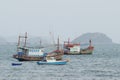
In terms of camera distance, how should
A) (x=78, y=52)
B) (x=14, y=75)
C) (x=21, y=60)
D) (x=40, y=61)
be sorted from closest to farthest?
1. (x=14, y=75)
2. (x=40, y=61)
3. (x=21, y=60)
4. (x=78, y=52)

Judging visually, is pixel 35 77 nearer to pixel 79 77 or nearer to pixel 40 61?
pixel 79 77

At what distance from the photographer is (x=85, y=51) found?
178875 mm

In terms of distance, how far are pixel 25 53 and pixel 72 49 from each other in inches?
2154

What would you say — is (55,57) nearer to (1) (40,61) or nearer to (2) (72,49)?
(1) (40,61)

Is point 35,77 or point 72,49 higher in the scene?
point 72,49

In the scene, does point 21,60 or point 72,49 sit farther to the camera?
point 72,49

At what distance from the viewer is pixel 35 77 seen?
79.9m

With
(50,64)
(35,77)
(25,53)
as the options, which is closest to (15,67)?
(50,64)

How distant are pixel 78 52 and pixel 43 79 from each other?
99.9 metres

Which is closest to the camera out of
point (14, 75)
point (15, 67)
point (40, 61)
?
point (14, 75)

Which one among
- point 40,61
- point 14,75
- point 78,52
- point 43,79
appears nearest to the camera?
point 43,79

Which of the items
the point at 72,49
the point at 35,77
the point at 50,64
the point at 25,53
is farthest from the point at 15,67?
the point at 72,49

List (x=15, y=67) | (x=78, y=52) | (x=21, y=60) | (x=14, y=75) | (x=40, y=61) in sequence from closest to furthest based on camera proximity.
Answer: (x=14, y=75)
(x=15, y=67)
(x=40, y=61)
(x=21, y=60)
(x=78, y=52)

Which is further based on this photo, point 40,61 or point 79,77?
point 40,61
